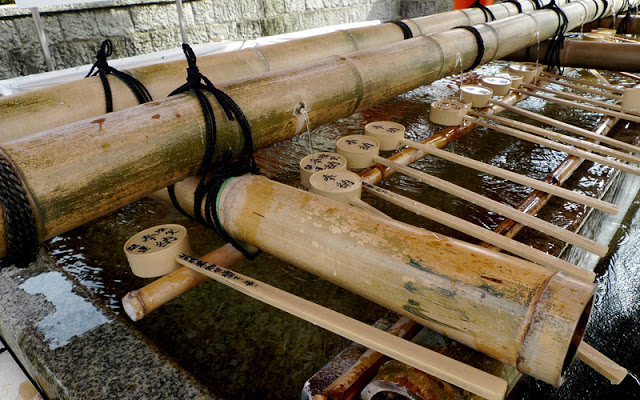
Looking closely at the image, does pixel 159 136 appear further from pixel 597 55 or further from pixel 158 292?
pixel 597 55

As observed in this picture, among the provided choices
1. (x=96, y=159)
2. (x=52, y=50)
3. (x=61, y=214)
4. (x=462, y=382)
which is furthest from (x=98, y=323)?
(x=52, y=50)

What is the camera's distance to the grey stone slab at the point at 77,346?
4.98ft

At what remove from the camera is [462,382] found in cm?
114

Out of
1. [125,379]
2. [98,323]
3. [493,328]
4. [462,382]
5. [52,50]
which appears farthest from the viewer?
[52,50]

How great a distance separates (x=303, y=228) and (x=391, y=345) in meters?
0.61

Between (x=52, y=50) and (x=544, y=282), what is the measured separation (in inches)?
272

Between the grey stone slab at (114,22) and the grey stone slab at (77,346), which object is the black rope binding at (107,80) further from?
the grey stone slab at (114,22)

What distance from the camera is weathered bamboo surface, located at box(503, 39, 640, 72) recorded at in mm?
4480

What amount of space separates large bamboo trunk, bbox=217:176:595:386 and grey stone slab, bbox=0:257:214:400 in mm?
641

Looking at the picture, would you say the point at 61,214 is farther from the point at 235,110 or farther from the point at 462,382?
the point at 462,382

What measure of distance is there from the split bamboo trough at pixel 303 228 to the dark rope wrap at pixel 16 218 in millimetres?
31

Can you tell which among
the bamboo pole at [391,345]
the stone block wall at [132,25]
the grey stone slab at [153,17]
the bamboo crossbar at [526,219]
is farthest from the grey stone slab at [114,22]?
the bamboo pole at [391,345]

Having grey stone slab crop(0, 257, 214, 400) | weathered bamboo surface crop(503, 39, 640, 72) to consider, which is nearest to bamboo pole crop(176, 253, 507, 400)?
grey stone slab crop(0, 257, 214, 400)

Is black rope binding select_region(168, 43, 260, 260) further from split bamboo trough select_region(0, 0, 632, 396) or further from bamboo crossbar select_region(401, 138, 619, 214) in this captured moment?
bamboo crossbar select_region(401, 138, 619, 214)
